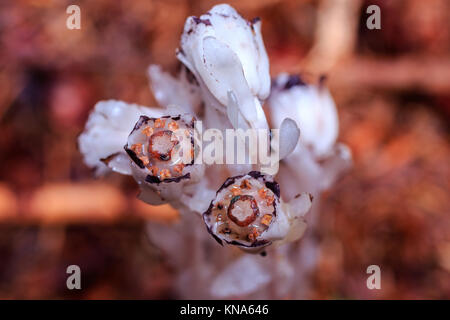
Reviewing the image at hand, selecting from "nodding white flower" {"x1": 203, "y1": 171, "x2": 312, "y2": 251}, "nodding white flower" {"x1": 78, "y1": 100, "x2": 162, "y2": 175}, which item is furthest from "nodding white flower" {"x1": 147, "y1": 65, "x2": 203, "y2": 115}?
"nodding white flower" {"x1": 203, "y1": 171, "x2": 312, "y2": 251}

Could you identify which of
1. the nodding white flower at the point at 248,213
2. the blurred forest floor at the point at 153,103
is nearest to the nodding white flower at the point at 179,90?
the nodding white flower at the point at 248,213

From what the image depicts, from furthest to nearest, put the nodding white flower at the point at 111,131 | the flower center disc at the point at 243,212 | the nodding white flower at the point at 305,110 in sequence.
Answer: the nodding white flower at the point at 305,110
the nodding white flower at the point at 111,131
the flower center disc at the point at 243,212

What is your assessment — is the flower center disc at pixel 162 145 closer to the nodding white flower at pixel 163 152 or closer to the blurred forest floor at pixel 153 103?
the nodding white flower at pixel 163 152

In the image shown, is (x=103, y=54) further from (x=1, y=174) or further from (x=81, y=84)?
(x=1, y=174)

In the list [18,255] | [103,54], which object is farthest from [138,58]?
[18,255]

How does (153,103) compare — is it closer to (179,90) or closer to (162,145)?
(179,90)

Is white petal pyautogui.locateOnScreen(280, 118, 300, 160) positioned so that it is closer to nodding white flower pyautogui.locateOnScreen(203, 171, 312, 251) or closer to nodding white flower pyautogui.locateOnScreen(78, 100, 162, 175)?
nodding white flower pyautogui.locateOnScreen(203, 171, 312, 251)
